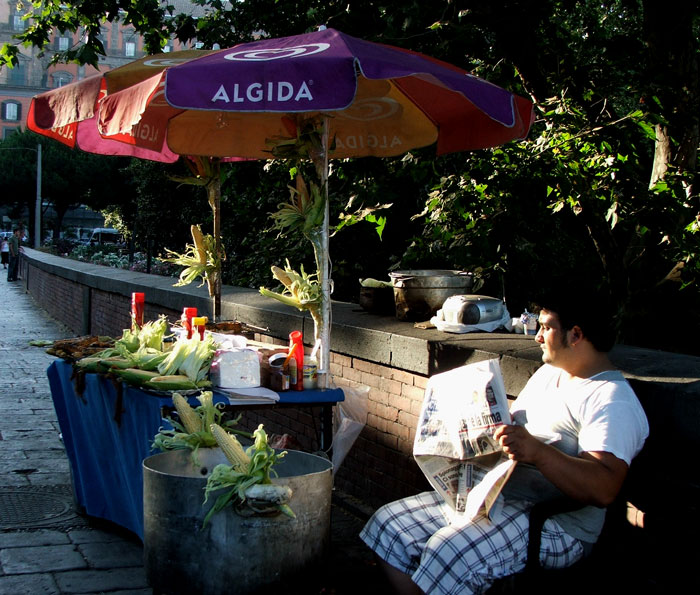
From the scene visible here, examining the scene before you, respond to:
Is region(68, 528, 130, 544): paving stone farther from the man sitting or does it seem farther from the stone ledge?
the man sitting

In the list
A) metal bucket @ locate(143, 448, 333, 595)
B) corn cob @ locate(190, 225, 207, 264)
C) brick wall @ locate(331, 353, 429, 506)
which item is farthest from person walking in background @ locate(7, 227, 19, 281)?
metal bucket @ locate(143, 448, 333, 595)

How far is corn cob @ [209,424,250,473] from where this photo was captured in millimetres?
3576

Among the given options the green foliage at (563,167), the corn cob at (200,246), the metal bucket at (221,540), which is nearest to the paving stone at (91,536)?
the metal bucket at (221,540)

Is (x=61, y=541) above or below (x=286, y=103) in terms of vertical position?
below

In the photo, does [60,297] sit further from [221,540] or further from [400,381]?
Result: [221,540]

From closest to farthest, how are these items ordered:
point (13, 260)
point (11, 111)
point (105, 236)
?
1. point (13, 260)
2. point (105, 236)
3. point (11, 111)

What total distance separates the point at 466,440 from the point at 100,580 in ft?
6.91

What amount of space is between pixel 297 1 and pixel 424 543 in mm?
7580

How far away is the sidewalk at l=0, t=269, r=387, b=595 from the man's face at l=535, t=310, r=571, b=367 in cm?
133

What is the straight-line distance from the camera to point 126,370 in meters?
4.64

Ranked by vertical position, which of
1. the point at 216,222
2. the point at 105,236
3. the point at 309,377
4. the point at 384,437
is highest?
the point at 216,222

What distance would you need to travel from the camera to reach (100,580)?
430 cm

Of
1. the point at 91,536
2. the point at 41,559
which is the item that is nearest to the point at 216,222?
the point at 91,536

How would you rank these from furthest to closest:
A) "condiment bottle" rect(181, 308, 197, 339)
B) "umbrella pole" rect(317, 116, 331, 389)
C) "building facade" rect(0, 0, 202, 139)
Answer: "building facade" rect(0, 0, 202, 139) < "condiment bottle" rect(181, 308, 197, 339) < "umbrella pole" rect(317, 116, 331, 389)
